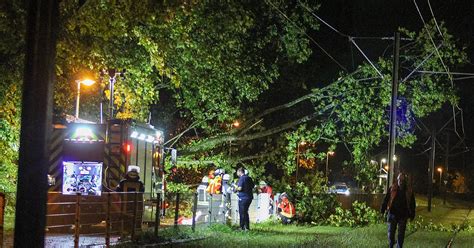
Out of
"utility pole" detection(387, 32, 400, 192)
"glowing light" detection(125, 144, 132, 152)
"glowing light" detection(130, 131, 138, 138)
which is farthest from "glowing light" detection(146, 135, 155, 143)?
"utility pole" detection(387, 32, 400, 192)

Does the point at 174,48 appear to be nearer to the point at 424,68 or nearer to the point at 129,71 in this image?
the point at 129,71

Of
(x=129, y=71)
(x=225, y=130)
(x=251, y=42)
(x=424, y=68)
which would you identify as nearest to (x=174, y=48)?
(x=129, y=71)

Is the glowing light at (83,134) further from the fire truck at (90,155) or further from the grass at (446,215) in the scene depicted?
the grass at (446,215)

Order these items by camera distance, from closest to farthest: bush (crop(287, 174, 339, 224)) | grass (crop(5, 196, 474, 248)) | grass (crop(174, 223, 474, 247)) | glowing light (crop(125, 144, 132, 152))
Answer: grass (crop(5, 196, 474, 248)) < grass (crop(174, 223, 474, 247)) < glowing light (crop(125, 144, 132, 152)) < bush (crop(287, 174, 339, 224))

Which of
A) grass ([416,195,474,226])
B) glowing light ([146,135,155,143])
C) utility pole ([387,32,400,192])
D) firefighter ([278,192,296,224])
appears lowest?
grass ([416,195,474,226])

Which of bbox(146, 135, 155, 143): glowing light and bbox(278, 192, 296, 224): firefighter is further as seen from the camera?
bbox(278, 192, 296, 224): firefighter

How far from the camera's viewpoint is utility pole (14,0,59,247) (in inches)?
218

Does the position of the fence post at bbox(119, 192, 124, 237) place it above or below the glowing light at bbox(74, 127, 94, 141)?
below

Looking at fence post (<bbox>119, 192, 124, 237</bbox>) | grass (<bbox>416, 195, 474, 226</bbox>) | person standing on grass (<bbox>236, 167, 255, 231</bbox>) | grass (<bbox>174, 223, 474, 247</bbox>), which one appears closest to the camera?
fence post (<bbox>119, 192, 124, 237</bbox>)

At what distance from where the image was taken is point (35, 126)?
5629 mm

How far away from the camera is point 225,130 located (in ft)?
86.7

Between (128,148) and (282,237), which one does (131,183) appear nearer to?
(128,148)

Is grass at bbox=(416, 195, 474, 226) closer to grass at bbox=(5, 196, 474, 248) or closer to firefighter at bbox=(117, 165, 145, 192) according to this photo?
grass at bbox=(5, 196, 474, 248)

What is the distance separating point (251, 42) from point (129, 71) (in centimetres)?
516
